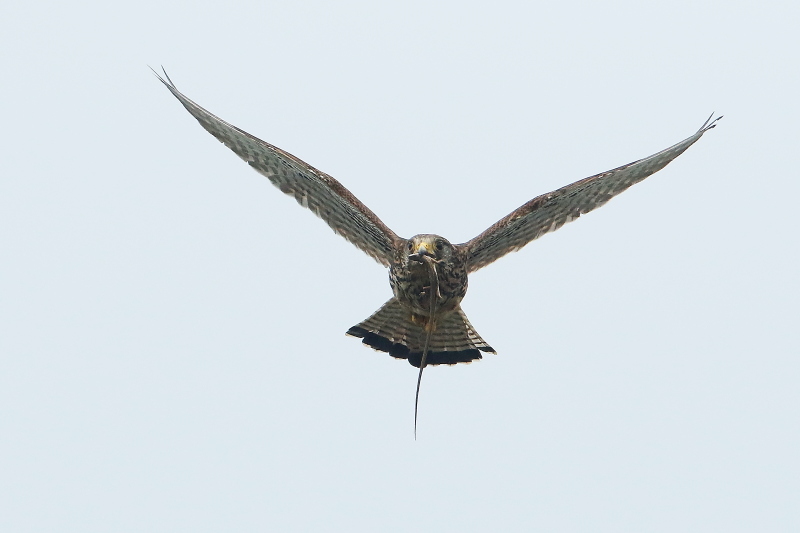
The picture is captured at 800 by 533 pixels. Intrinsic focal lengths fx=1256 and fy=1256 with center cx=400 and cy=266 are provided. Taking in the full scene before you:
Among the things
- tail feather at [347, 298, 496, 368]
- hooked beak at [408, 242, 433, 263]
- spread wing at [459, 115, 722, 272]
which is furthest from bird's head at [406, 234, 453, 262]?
tail feather at [347, 298, 496, 368]

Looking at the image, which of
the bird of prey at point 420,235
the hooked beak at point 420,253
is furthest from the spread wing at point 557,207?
the hooked beak at point 420,253

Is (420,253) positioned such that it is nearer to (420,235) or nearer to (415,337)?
(420,235)

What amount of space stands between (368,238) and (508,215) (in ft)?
5.49

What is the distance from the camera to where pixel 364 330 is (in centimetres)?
1470

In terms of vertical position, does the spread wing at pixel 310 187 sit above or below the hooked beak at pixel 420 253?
above

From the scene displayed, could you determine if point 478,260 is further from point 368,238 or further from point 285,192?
point 285,192

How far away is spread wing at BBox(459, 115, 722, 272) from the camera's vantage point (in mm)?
14117

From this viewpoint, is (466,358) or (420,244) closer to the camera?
(420,244)

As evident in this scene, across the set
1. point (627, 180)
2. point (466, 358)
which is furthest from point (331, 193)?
point (627, 180)

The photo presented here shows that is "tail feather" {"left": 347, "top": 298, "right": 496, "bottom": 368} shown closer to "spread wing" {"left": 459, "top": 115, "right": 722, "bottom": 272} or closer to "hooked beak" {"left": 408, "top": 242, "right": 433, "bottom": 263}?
"spread wing" {"left": 459, "top": 115, "right": 722, "bottom": 272}

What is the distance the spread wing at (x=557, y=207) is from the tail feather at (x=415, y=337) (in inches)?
30.0

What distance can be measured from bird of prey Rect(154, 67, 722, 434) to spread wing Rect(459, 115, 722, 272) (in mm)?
12

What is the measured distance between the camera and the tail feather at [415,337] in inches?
574

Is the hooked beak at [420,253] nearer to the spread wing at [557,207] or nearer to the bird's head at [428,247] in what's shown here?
the bird's head at [428,247]
